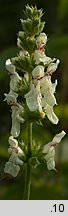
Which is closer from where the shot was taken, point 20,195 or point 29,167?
→ point 29,167

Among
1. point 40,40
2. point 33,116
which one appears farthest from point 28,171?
point 40,40

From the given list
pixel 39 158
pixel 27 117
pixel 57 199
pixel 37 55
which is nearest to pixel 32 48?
pixel 37 55

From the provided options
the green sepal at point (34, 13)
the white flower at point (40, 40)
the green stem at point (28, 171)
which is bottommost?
the green stem at point (28, 171)

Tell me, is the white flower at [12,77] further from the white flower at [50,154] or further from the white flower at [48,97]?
the white flower at [50,154]

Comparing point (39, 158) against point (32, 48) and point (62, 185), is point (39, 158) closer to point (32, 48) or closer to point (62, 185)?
point (32, 48)

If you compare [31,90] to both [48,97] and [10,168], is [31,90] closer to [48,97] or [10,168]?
[48,97]

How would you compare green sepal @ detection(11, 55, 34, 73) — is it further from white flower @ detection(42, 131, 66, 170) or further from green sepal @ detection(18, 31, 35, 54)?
white flower @ detection(42, 131, 66, 170)

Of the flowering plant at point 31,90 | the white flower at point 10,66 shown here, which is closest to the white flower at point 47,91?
the flowering plant at point 31,90
